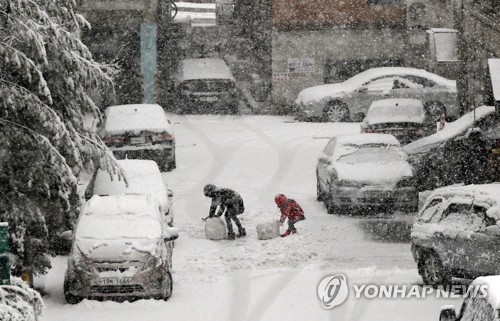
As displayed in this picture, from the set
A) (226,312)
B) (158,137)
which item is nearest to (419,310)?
(226,312)

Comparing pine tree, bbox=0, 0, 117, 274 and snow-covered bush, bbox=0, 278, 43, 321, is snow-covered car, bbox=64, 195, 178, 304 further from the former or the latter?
snow-covered bush, bbox=0, 278, 43, 321

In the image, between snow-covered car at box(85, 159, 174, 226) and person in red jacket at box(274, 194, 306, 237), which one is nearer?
snow-covered car at box(85, 159, 174, 226)

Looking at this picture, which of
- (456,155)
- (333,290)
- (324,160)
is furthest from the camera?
(456,155)

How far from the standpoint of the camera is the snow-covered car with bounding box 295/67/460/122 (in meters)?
32.3

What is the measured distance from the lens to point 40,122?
14.7 meters

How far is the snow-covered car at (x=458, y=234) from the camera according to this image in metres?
13.4

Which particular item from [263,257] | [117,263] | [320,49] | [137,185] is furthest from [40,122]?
[320,49]

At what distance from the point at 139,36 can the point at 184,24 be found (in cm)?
701

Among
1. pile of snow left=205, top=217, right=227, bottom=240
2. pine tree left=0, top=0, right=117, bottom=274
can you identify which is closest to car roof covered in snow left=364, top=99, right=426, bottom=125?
pile of snow left=205, top=217, right=227, bottom=240

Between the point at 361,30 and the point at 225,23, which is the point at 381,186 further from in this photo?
the point at 225,23

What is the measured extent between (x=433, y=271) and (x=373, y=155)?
21.9ft

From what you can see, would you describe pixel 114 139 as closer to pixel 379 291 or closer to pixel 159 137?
pixel 159 137

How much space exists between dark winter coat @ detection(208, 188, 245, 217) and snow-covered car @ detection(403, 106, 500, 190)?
169 inches

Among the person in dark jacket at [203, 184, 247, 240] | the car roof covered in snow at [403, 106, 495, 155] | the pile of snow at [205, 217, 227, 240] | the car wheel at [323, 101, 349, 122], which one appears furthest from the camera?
the car wheel at [323, 101, 349, 122]
